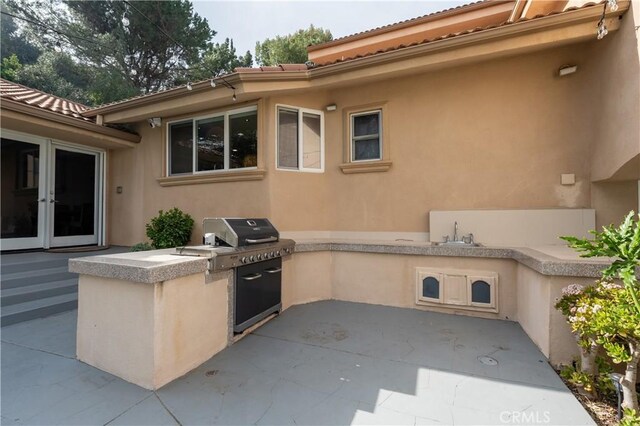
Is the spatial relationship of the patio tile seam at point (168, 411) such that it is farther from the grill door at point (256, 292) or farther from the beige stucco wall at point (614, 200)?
the beige stucco wall at point (614, 200)

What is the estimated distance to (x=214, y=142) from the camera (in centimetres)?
641

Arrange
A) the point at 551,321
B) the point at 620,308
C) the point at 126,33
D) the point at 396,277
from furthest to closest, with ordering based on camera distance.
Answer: the point at 126,33
the point at 396,277
the point at 551,321
the point at 620,308

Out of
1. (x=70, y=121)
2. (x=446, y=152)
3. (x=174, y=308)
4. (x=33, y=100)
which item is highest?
(x=33, y=100)

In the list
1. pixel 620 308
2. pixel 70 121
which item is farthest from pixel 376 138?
pixel 70 121

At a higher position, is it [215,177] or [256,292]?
[215,177]

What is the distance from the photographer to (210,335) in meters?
3.35

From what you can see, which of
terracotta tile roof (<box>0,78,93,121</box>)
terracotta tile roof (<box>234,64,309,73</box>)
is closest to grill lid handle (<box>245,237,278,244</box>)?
terracotta tile roof (<box>234,64,309,73</box>)

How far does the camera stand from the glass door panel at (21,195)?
5.96 meters

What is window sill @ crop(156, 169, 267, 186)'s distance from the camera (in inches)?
225

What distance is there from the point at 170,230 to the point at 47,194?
122 inches

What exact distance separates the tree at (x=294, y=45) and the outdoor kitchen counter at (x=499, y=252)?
14.0m

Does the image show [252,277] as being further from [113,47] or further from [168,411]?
[113,47]

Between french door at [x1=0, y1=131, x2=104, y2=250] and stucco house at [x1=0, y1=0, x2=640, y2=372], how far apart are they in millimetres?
30

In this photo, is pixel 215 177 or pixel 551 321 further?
pixel 215 177
